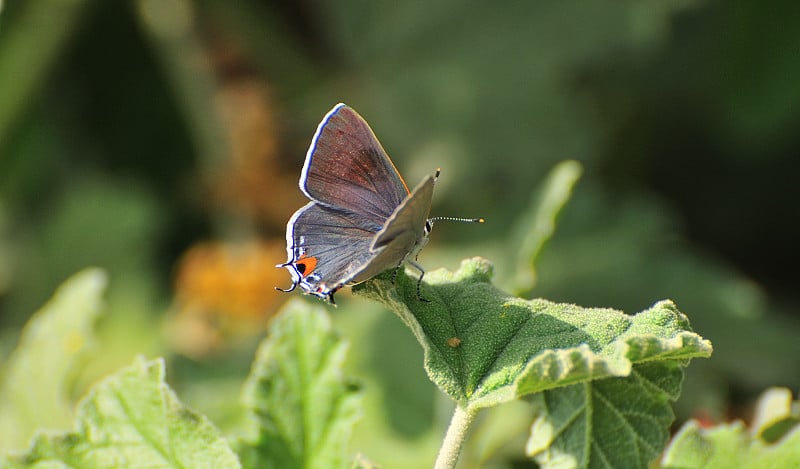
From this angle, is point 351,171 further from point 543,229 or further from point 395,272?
point 543,229

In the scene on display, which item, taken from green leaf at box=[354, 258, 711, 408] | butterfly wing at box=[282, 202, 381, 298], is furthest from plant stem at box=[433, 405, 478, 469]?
butterfly wing at box=[282, 202, 381, 298]

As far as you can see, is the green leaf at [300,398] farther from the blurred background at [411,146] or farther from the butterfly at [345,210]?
the blurred background at [411,146]

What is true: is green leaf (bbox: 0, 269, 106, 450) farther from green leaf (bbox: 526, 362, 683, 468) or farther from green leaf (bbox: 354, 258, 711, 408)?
green leaf (bbox: 526, 362, 683, 468)

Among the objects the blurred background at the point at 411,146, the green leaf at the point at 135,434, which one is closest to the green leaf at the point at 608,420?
the green leaf at the point at 135,434

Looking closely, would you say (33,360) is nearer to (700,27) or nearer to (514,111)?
(514,111)

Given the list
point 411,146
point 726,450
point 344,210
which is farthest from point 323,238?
point 411,146
